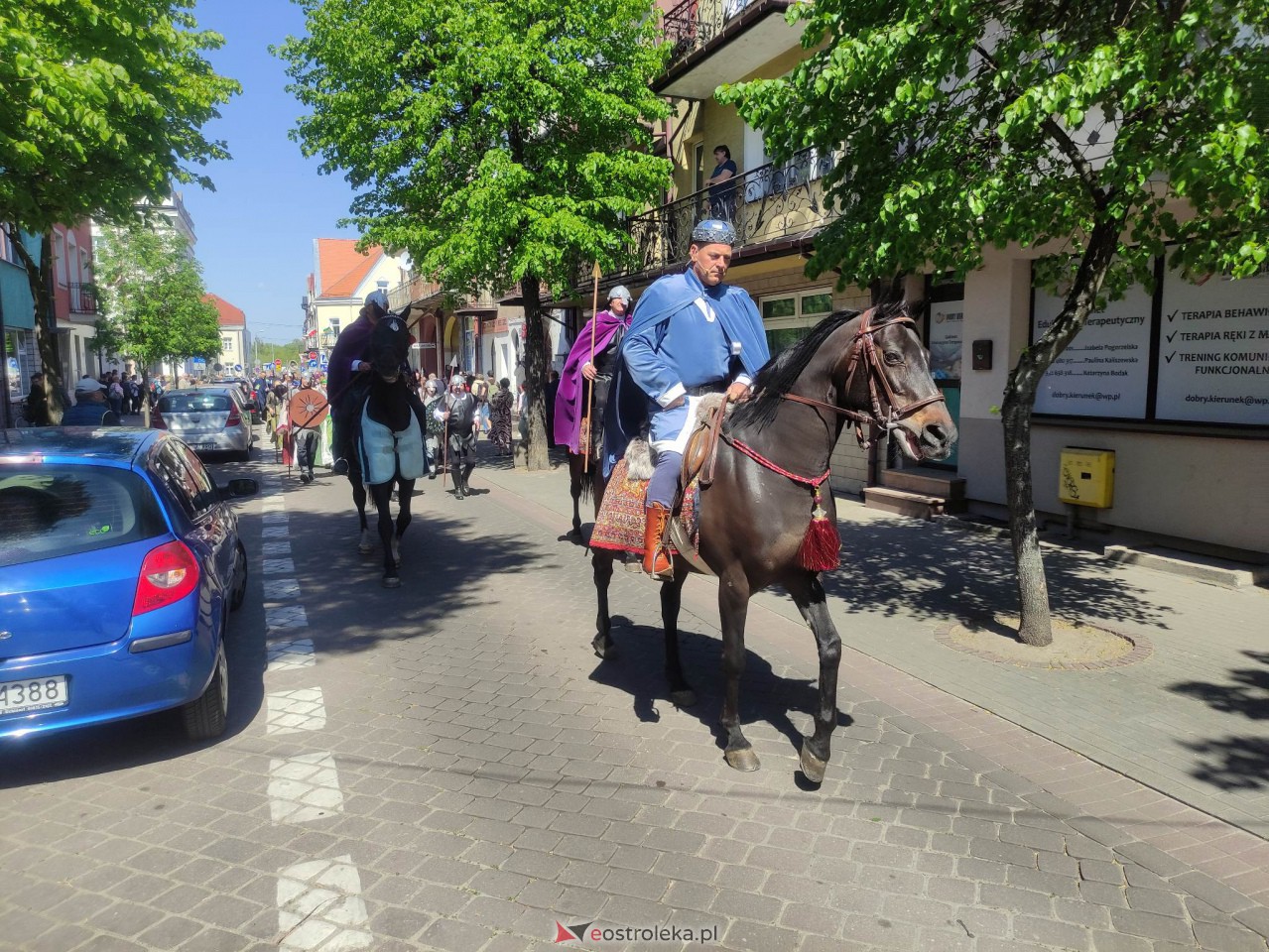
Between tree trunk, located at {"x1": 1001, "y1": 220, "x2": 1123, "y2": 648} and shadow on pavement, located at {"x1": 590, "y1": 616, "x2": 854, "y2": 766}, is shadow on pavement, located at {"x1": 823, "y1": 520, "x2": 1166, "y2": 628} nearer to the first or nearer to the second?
tree trunk, located at {"x1": 1001, "y1": 220, "x2": 1123, "y2": 648}

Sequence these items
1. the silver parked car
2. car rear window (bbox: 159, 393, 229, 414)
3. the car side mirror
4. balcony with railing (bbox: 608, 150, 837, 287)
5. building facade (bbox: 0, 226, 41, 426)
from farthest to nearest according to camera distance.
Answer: building facade (bbox: 0, 226, 41, 426) < car rear window (bbox: 159, 393, 229, 414) < the silver parked car < balcony with railing (bbox: 608, 150, 837, 287) < the car side mirror

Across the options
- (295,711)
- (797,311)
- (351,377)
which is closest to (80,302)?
(797,311)

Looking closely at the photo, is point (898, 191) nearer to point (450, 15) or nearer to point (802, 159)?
point (802, 159)

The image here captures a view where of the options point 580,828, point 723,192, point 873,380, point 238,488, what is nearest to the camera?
point 580,828

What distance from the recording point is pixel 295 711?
201 inches

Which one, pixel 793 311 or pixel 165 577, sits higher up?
pixel 793 311

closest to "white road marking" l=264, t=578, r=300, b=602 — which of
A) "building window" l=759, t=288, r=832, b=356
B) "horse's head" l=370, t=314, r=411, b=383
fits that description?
"horse's head" l=370, t=314, r=411, b=383

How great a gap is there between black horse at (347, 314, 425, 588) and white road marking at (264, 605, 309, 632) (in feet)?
3.04

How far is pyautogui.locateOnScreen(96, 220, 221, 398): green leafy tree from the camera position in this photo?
37.9m

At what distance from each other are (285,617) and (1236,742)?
652 cm

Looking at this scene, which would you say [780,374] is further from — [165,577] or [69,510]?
[69,510]

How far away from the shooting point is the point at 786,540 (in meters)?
4.12

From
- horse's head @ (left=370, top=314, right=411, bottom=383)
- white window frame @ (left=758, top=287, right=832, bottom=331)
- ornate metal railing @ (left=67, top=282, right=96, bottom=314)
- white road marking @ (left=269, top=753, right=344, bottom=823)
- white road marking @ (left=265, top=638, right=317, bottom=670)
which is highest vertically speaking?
ornate metal railing @ (left=67, top=282, right=96, bottom=314)

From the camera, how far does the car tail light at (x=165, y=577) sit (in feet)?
13.7
